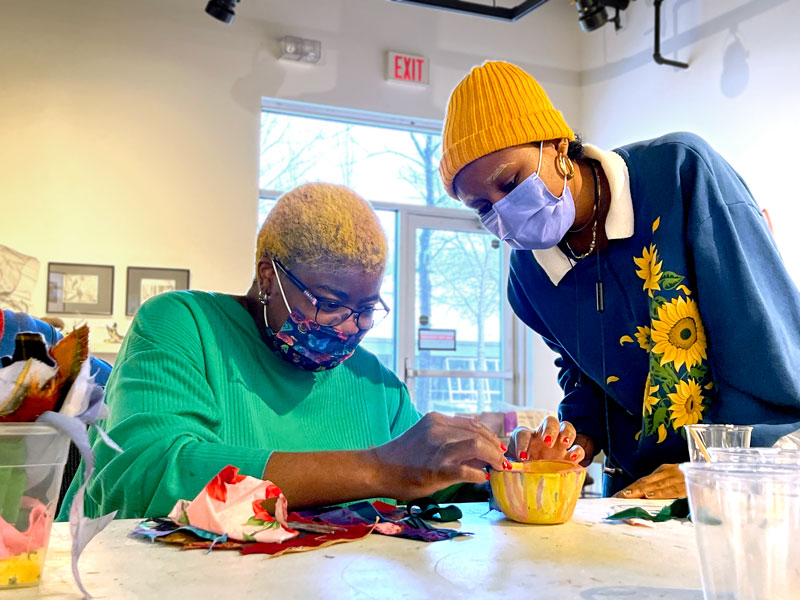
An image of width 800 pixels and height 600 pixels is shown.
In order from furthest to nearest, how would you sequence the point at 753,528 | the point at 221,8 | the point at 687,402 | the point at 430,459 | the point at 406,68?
the point at 406,68 < the point at 221,8 < the point at 687,402 < the point at 430,459 < the point at 753,528

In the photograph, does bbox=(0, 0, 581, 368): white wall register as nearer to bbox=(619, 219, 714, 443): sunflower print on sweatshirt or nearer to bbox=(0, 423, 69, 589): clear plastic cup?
bbox=(619, 219, 714, 443): sunflower print on sweatshirt

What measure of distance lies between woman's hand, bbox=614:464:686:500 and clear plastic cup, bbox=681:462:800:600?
2.52 ft

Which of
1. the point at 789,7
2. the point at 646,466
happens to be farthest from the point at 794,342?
the point at 789,7

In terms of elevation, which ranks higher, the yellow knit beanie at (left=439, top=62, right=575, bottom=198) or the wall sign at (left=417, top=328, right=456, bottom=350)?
the yellow knit beanie at (left=439, top=62, right=575, bottom=198)

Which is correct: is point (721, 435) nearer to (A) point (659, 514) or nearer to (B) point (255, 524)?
(A) point (659, 514)

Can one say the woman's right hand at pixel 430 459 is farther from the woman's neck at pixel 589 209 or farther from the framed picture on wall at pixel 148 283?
the framed picture on wall at pixel 148 283

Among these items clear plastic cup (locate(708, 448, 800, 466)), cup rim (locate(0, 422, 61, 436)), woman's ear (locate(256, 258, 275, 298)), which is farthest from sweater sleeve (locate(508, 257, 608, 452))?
cup rim (locate(0, 422, 61, 436))

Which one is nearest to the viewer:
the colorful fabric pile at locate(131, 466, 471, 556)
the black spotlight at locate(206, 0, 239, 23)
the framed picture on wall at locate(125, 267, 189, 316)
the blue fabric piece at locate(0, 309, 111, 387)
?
the colorful fabric pile at locate(131, 466, 471, 556)

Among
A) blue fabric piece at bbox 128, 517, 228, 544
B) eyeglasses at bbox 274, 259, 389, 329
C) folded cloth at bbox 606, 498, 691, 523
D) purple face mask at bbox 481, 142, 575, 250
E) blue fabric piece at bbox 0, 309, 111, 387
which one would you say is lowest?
folded cloth at bbox 606, 498, 691, 523

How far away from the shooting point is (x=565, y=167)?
5.85 feet

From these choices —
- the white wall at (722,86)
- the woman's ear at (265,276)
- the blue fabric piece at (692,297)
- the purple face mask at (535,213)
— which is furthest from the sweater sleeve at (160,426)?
the white wall at (722,86)

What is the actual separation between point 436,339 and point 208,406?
4.34 metres

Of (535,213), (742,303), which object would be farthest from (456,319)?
(742,303)

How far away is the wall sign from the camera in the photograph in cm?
555
